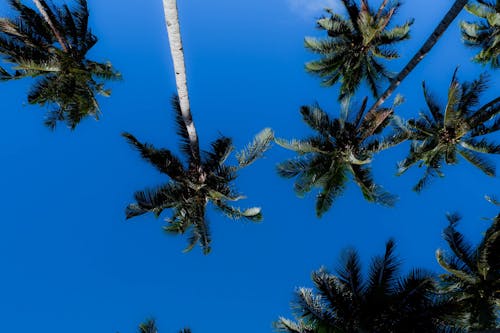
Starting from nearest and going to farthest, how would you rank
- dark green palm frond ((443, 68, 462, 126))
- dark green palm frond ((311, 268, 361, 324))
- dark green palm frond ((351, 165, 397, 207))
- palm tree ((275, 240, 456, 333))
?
palm tree ((275, 240, 456, 333))
dark green palm frond ((311, 268, 361, 324))
dark green palm frond ((443, 68, 462, 126))
dark green palm frond ((351, 165, 397, 207))

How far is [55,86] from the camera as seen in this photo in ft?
48.9

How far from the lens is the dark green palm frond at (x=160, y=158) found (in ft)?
39.8

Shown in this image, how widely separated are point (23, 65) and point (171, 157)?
18.1 ft

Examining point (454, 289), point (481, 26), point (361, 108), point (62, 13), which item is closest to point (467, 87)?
point (361, 108)

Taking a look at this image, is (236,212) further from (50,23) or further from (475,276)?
(50,23)

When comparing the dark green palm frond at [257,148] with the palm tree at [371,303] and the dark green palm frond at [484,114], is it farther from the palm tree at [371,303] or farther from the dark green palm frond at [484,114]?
the dark green palm frond at [484,114]

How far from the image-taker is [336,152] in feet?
47.0

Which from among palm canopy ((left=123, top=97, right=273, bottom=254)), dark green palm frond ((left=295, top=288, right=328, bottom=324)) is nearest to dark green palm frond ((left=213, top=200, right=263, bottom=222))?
palm canopy ((left=123, top=97, right=273, bottom=254))

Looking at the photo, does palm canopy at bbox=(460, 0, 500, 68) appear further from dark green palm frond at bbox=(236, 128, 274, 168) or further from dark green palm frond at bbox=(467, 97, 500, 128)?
dark green palm frond at bbox=(236, 128, 274, 168)

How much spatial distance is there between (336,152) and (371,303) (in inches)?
204

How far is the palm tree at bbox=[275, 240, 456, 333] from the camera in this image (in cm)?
1140

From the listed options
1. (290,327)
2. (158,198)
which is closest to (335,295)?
(290,327)

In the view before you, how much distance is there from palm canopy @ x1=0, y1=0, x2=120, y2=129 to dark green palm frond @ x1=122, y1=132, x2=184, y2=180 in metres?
4.24

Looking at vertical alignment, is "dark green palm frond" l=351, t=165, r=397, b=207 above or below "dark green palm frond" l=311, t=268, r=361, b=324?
above
